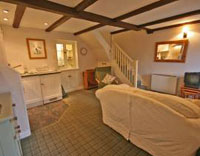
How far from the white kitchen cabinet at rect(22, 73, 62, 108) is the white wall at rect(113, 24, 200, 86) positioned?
3.28 metres

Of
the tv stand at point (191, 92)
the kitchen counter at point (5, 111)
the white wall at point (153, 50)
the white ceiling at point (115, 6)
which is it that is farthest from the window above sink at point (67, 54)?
the tv stand at point (191, 92)

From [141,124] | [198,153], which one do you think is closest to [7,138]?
[141,124]

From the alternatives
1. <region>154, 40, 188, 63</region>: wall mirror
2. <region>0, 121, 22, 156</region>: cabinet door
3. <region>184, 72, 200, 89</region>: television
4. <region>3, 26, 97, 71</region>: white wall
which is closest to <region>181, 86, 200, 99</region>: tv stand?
<region>184, 72, 200, 89</region>: television

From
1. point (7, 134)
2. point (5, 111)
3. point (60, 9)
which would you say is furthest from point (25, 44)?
point (7, 134)

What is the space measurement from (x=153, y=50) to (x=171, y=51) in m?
0.61

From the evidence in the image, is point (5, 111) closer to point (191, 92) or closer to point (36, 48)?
point (36, 48)

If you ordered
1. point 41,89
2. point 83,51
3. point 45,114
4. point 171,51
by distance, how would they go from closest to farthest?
point 45,114 < point 41,89 < point 171,51 < point 83,51

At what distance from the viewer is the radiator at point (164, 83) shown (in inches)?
145

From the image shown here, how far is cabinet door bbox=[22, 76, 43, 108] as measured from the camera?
3.01 m

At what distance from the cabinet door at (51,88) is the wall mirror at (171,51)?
3.67m

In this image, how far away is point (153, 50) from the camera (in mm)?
4125

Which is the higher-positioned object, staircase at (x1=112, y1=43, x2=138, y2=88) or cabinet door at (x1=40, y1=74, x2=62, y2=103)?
staircase at (x1=112, y1=43, x2=138, y2=88)

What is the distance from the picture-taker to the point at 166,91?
3887 mm

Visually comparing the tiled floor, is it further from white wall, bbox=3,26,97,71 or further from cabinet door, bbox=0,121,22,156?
white wall, bbox=3,26,97,71
